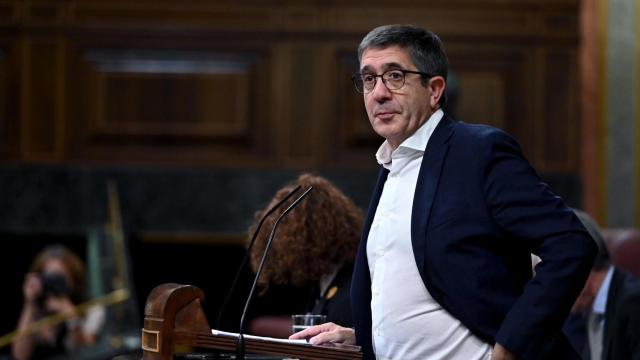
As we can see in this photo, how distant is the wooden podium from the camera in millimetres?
3368

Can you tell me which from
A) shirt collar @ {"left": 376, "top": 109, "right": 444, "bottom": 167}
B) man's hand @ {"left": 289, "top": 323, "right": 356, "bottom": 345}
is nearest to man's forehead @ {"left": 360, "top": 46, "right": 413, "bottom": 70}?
shirt collar @ {"left": 376, "top": 109, "right": 444, "bottom": 167}

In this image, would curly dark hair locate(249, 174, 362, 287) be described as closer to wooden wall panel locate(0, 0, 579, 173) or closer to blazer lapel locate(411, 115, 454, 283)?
blazer lapel locate(411, 115, 454, 283)

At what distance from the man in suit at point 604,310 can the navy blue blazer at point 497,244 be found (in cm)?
123

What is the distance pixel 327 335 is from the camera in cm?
222

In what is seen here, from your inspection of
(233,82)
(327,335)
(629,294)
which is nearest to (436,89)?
(327,335)

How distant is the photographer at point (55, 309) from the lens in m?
5.15

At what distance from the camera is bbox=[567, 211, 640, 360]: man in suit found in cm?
330

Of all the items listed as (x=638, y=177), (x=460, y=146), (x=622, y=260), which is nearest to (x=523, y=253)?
(x=460, y=146)

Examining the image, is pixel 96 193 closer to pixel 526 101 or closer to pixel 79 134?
pixel 79 134

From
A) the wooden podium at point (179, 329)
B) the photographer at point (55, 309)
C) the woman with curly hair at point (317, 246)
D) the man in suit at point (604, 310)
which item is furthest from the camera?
the photographer at point (55, 309)

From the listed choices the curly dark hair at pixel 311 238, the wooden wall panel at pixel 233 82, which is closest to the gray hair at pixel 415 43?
the curly dark hair at pixel 311 238

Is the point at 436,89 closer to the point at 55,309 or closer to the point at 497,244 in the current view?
the point at 497,244

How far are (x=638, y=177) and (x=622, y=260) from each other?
1010 mm

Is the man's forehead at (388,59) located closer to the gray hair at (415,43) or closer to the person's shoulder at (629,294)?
the gray hair at (415,43)
